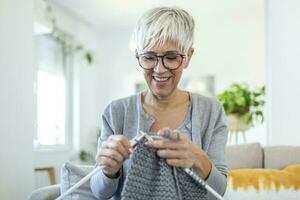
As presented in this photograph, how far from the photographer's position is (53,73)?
3916 millimetres

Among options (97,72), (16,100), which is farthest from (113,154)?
(97,72)

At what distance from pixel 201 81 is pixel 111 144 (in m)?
3.44

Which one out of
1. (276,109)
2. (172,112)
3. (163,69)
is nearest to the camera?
(163,69)

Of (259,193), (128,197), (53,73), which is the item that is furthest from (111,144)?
(53,73)

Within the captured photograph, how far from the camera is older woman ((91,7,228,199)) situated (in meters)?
0.88

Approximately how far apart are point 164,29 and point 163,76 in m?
0.12

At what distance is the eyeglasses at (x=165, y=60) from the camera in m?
0.98

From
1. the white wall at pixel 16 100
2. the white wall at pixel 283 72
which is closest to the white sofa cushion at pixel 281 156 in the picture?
the white wall at pixel 283 72

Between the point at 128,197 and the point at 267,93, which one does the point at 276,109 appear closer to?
the point at 267,93

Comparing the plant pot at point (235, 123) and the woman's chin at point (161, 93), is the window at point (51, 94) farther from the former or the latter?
the woman's chin at point (161, 93)

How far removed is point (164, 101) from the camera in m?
1.10

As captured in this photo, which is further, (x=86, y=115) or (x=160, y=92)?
(x=86, y=115)

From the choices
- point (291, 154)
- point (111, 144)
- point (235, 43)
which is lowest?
point (291, 154)

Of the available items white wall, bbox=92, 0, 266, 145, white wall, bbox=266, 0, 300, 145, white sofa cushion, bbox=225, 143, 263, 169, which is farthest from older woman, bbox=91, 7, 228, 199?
white wall, bbox=92, 0, 266, 145
